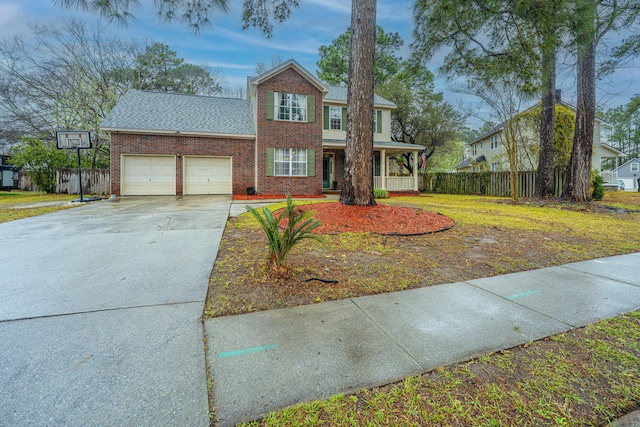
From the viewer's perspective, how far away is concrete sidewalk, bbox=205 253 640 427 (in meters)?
1.61

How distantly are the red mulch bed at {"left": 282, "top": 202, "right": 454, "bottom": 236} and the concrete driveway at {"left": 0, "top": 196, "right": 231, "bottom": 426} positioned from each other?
7.25ft

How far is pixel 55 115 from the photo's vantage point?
699 inches

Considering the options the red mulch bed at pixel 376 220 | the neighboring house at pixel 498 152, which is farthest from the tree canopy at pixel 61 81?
the neighboring house at pixel 498 152

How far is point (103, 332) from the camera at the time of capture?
82.9 inches

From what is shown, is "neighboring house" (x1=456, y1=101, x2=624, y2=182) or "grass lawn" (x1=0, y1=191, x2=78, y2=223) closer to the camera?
"grass lawn" (x1=0, y1=191, x2=78, y2=223)

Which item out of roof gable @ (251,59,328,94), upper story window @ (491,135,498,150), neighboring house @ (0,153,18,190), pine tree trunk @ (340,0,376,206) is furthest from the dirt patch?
neighboring house @ (0,153,18,190)

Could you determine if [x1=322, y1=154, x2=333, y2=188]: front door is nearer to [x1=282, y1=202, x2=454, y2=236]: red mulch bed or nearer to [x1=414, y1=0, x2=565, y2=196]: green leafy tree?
[x1=414, y1=0, x2=565, y2=196]: green leafy tree

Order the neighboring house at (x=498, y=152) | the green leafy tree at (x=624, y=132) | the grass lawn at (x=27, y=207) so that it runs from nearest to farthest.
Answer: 1. the grass lawn at (x=27, y=207)
2. the neighboring house at (x=498, y=152)
3. the green leafy tree at (x=624, y=132)

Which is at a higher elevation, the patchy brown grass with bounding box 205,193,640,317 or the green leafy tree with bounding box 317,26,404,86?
the green leafy tree with bounding box 317,26,404,86

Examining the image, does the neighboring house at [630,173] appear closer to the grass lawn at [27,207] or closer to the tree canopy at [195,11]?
the tree canopy at [195,11]

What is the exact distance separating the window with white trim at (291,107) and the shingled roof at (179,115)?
69.8 inches

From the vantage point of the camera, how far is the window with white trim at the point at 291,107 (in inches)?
561

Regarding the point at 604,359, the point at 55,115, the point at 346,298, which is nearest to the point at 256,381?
the point at 346,298

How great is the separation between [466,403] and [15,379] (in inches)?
95.6
